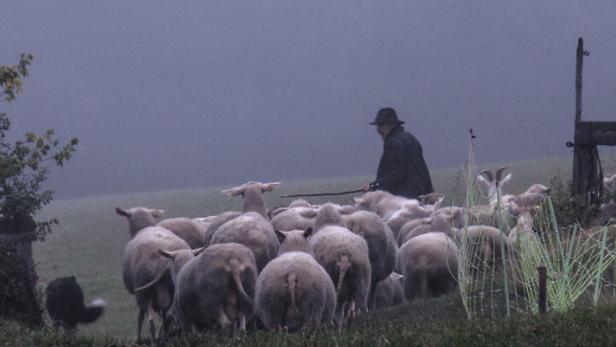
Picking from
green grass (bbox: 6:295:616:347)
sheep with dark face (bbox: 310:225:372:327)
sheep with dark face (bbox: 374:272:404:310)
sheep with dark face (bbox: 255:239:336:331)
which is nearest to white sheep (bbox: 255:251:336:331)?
sheep with dark face (bbox: 255:239:336:331)

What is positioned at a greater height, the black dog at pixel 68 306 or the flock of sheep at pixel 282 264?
the flock of sheep at pixel 282 264

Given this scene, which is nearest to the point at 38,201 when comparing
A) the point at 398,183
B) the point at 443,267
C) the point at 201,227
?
the point at 201,227

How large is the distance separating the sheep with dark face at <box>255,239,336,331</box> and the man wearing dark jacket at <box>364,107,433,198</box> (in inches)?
378

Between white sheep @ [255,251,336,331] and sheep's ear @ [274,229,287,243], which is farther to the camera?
sheep's ear @ [274,229,287,243]

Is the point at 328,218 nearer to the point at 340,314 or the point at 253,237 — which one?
the point at 340,314

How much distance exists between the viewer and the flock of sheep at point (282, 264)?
973 cm

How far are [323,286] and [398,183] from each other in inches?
406

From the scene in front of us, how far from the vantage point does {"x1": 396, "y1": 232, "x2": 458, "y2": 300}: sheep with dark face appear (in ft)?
40.7

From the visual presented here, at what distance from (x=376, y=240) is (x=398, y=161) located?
7.07 metres

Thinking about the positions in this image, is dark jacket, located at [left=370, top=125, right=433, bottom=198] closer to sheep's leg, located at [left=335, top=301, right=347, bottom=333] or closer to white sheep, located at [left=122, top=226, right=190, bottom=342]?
sheep's leg, located at [left=335, top=301, right=347, bottom=333]

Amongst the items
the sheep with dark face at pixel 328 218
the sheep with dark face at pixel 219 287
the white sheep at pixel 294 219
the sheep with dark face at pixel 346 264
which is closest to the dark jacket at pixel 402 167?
the white sheep at pixel 294 219

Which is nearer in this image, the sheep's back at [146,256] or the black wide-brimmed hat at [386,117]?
the sheep's back at [146,256]

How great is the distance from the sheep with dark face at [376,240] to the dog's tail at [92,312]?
364cm

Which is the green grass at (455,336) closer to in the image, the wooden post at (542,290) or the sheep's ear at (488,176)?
the wooden post at (542,290)
